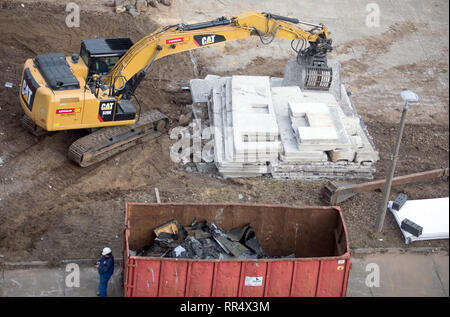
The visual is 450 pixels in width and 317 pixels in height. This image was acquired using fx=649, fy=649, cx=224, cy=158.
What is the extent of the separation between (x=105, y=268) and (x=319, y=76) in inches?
356

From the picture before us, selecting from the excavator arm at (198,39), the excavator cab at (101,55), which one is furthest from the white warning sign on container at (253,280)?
the excavator cab at (101,55)

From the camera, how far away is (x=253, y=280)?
37.9 feet

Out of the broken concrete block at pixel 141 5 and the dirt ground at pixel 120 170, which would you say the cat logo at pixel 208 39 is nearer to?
the dirt ground at pixel 120 170

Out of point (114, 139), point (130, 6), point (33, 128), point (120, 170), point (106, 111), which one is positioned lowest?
point (120, 170)

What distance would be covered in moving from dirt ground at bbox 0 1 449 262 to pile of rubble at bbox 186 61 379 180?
43cm

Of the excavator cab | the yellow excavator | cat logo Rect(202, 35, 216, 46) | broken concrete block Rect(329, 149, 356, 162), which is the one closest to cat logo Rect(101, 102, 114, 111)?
the yellow excavator

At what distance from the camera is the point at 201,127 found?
17.3m

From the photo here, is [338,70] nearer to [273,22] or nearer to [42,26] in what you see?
[273,22]

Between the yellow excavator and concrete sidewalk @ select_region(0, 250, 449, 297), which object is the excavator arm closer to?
the yellow excavator

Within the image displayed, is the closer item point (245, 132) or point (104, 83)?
point (245, 132)

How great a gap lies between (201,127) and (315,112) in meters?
3.07

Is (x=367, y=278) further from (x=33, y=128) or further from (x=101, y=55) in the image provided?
(x=33, y=128)

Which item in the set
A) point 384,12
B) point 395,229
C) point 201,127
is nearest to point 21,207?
point 201,127

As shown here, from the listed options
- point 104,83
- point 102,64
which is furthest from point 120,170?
point 102,64
